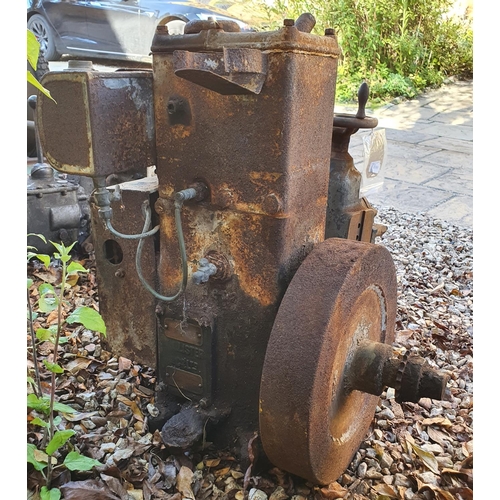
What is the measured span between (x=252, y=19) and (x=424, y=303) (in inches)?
261

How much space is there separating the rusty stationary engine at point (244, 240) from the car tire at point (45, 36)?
7.11m

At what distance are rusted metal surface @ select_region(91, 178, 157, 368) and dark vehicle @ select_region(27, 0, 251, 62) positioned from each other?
662 centimetres

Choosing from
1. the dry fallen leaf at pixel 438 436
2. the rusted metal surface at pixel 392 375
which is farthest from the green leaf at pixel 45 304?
the dry fallen leaf at pixel 438 436

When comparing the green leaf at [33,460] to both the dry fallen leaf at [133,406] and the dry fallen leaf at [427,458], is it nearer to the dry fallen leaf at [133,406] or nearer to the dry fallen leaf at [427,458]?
the dry fallen leaf at [133,406]

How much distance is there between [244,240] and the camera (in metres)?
1.71

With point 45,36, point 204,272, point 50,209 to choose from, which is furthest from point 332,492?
point 45,36

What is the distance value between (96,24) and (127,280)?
7.16 m

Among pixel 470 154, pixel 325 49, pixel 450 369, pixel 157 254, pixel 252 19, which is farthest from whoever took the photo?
pixel 252 19

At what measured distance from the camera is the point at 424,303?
359 cm

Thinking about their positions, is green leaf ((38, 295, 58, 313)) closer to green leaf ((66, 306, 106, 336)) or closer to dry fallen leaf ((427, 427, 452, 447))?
green leaf ((66, 306, 106, 336))

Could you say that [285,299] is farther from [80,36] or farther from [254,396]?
[80,36]

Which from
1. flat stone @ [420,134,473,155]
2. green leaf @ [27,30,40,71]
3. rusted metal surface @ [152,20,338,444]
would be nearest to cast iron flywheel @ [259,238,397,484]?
rusted metal surface @ [152,20,338,444]

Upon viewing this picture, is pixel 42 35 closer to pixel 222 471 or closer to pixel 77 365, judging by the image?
pixel 77 365

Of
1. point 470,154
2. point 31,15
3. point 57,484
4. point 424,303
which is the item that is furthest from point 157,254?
point 31,15
